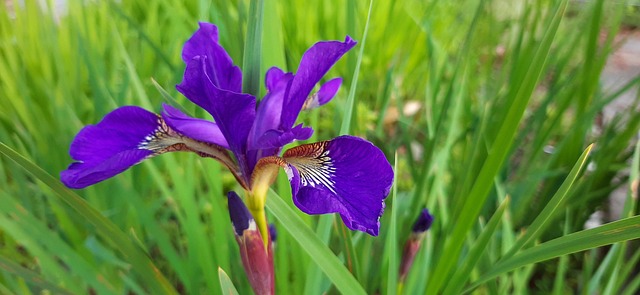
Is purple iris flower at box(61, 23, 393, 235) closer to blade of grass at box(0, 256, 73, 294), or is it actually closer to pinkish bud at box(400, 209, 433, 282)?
blade of grass at box(0, 256, 73, 294)

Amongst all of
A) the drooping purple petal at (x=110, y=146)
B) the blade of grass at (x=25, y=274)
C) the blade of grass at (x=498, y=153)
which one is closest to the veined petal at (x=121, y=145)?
the drooping purple petal at (x=110, y=146)

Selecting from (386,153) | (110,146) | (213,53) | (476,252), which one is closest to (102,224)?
(110,146)

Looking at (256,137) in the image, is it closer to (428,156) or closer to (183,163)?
(428,156)

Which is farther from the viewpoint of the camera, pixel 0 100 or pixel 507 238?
pixel 0 100

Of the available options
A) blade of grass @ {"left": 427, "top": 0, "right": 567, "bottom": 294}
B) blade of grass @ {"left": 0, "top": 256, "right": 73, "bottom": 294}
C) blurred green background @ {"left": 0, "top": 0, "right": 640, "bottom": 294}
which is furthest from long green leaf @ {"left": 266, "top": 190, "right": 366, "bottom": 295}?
blade of grass @ {"left": 0, "top": 256, "right": 73, "bottom": 294}

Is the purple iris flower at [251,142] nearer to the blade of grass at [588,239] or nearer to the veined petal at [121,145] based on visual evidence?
the veined petal at [121,145]

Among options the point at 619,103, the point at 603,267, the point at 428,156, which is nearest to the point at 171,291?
the point at 428,156

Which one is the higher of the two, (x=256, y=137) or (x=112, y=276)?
(x=256, y=137)
